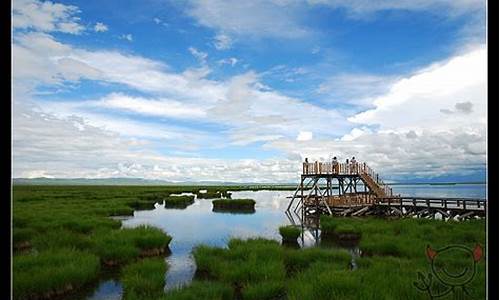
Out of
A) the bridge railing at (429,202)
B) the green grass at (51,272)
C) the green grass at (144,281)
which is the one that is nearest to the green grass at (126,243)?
the green grass at (51,272)

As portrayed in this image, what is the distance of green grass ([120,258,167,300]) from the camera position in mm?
7252

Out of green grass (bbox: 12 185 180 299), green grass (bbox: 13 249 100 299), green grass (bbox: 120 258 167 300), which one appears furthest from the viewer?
green grass (bbox: 12 185 180 299)

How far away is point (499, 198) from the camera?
2801 mm

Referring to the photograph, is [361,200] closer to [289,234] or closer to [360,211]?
[360,211]

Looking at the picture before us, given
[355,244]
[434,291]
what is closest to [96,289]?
[434,291]

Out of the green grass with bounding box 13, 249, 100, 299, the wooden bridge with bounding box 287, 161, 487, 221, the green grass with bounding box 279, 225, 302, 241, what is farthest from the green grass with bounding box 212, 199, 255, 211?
the green grass with bounding box 13, 249, 100, 299

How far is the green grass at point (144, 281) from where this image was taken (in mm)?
7252

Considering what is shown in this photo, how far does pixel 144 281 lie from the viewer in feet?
25.6

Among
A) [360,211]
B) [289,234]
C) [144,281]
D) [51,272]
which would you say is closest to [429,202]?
[360,211]

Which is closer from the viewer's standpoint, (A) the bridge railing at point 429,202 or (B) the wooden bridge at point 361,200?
(A) the bridge railing at point 429,202

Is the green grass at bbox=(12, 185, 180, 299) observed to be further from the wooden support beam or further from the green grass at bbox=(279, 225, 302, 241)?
the wooden support beam

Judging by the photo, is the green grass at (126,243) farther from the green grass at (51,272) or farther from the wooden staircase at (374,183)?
the wooden staircase at (374,183)
